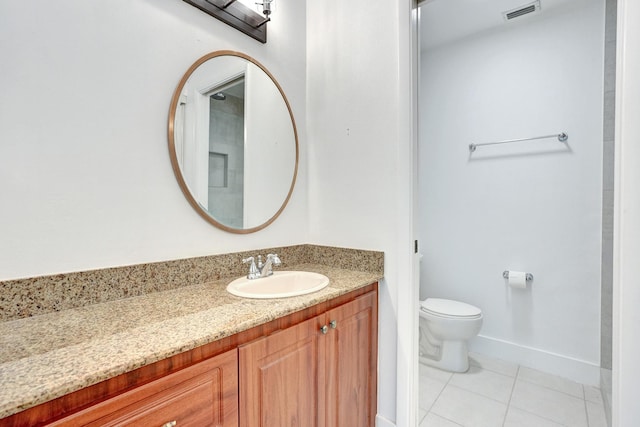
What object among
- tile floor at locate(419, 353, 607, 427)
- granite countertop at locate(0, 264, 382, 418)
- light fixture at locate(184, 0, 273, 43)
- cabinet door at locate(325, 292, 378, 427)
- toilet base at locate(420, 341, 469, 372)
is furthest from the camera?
toilet base at locate(420, 341, 469, 372)

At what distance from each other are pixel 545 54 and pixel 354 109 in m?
1.60

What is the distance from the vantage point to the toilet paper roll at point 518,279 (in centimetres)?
214

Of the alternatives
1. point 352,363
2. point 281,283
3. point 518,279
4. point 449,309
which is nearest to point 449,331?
point 449,309

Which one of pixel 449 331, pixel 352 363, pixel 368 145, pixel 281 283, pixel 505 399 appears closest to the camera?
pixel 352 363

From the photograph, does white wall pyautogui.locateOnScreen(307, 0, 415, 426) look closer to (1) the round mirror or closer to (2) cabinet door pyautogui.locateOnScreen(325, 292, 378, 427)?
(2) cabinet door pyautogui.locateOnScreen(325, 292, 378, 427)

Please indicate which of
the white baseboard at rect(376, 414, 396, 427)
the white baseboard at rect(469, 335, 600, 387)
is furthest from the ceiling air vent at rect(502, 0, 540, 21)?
the white baseboard at rect(376, 414, 396, 427)

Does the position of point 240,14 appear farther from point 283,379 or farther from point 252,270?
point 283,379

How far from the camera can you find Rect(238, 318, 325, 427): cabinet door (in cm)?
89

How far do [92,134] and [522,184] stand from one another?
2564 mm

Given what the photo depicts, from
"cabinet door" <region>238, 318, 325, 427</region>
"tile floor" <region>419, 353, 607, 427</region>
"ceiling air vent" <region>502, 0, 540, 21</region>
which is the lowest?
"tile floor" <region>419, 353, 607, 427</region>

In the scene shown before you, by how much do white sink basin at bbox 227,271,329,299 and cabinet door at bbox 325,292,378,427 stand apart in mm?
188

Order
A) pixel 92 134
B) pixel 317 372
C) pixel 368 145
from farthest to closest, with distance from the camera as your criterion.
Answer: pixel 368 145
pixel 317 372
pixel 92 134

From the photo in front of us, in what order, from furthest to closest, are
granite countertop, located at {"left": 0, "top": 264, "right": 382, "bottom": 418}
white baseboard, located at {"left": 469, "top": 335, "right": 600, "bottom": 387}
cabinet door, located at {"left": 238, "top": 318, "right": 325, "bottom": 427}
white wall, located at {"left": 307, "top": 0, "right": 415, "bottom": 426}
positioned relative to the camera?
white baseboard, located at {"left": 469, "top": 335, "right": 600, "bottom": 387} < white wall, located at {"left": 307, "top": 0, "right": 415, "bottom": 426} < cabinet door, located at {"left": 238, "top": 318, "right": 325, "bottom": 427} < granite countertop, located at {"left": 0, "top": 264, "right": 382, "bottom": 418}

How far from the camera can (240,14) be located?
1.45 m
